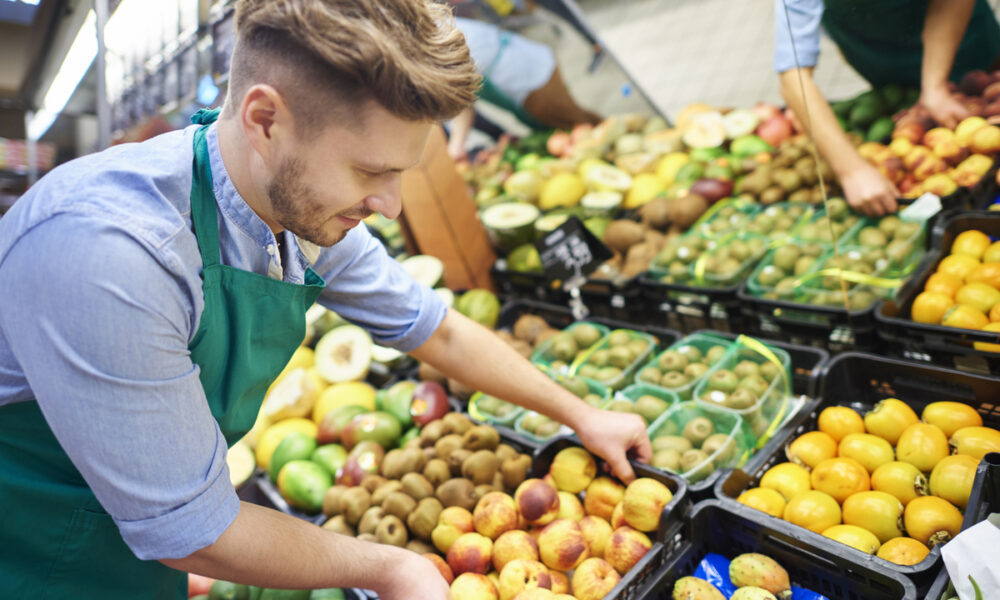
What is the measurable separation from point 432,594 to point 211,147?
89 cm

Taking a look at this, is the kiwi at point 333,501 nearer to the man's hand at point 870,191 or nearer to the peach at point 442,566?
the peach at point 442,566

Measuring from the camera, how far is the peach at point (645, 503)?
1.58m

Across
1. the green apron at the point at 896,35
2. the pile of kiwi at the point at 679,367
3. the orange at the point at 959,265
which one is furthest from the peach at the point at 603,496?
the green apron at the point at 896,35

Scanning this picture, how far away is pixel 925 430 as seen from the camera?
5.26 feet

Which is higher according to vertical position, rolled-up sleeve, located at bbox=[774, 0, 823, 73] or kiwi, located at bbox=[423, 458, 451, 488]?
rolled-up sleeve, located at bbox=[774, 0, 823, 73]

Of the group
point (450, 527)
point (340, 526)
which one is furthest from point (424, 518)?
point (340, 526)

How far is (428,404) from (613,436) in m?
0.84

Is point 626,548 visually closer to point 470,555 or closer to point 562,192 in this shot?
point 470,555

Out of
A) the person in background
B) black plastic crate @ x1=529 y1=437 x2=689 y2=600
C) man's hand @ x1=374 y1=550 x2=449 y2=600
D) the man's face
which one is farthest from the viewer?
the person in background

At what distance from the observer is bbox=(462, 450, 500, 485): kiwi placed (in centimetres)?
192

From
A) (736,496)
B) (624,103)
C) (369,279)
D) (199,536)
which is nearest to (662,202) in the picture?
(624,103)

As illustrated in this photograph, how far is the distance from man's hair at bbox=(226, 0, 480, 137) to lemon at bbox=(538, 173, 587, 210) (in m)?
2.74

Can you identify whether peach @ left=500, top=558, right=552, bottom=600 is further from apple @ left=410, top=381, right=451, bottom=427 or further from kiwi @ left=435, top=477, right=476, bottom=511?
apple @ left=410, top=381, right=451, bottom=427

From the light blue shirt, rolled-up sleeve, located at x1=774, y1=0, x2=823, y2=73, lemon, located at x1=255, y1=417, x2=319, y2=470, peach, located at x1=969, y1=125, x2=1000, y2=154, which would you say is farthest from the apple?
peach, located at x1=969, y1=125, x2=1000, y2=154
